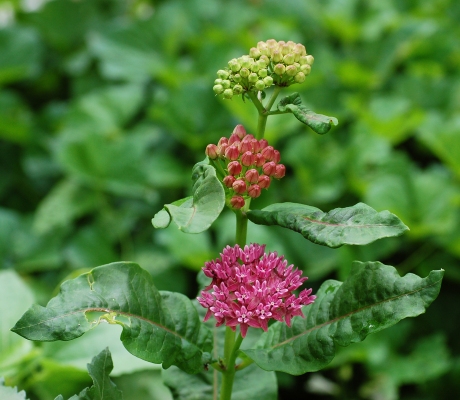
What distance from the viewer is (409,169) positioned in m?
1.04

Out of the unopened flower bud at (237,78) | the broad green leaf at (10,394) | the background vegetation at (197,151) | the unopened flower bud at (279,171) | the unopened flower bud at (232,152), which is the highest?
the background vegetation at (197,151)

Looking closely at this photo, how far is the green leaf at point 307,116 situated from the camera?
1.23 ft

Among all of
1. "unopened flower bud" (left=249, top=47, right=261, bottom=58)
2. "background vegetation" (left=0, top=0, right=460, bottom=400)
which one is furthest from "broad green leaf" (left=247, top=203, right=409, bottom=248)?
"background vegetation" (left=0, top=0, right=460, bottom=400)

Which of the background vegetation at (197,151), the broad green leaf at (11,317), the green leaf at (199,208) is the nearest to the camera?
the green leaf at (199,208)

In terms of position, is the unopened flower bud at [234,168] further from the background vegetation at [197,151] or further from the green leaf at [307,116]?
the background vegetation at [197,151]

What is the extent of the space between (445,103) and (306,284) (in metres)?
0.55

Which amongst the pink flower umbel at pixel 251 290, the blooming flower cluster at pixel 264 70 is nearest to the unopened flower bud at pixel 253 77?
the blooming flower cluster at pixel 264 70

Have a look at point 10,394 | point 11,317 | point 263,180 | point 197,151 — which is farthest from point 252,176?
point 197,151

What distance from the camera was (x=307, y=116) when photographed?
1.29ft

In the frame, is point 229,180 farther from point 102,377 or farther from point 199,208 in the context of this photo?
point 102,377

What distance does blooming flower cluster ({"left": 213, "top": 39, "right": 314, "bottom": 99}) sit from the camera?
0.41m

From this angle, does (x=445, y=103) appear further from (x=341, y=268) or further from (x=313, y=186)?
(x=341, y=268)

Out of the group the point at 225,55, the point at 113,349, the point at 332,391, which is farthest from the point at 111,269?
the point at 225,55

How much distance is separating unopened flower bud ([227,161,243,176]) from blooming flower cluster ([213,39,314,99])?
0.14ft
